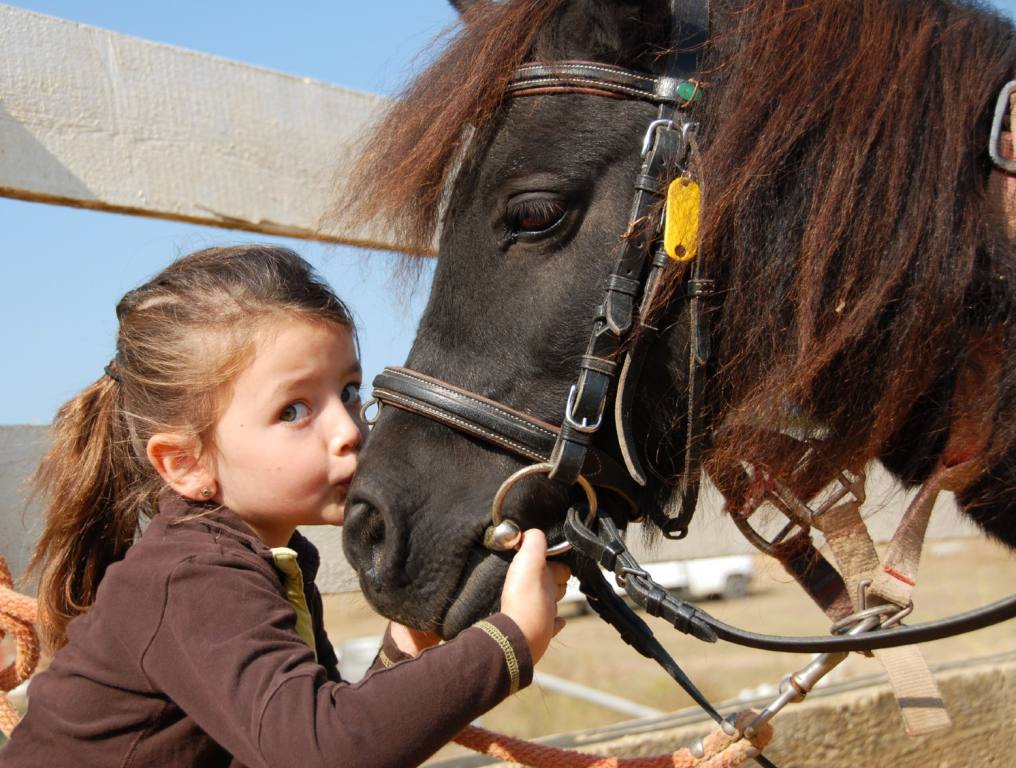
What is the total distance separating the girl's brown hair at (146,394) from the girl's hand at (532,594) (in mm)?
452

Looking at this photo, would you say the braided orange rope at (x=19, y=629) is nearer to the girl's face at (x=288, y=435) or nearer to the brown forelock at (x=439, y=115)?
the girl's face at (x=288, y=435)

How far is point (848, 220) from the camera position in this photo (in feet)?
4.38

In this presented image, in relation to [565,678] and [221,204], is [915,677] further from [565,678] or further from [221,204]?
[565,678]

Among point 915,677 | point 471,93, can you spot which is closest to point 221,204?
point 471,93

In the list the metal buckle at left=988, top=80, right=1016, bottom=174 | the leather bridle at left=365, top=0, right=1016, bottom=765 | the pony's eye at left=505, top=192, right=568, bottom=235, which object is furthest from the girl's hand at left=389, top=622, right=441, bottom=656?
the metal buckle at left=988, top=80, right=1016, bottom=174

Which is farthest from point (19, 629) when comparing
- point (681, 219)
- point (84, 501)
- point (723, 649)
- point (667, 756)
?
point (723, 649)

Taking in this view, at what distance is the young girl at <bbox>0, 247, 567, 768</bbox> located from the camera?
1.08m

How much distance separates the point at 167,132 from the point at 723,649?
20.4 feet

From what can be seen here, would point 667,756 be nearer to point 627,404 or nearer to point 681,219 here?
point 627,404

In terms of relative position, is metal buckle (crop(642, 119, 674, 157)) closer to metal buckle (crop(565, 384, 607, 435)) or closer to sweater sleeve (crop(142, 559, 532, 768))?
metal buckle (crop(565, 384, 607, 435))

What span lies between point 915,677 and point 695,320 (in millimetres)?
720

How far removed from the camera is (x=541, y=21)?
58.6 inches

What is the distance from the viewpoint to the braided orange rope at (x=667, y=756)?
4.66 feet

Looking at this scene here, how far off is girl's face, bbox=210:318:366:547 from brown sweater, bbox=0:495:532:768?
59 millimetres
